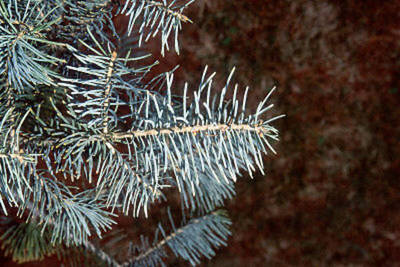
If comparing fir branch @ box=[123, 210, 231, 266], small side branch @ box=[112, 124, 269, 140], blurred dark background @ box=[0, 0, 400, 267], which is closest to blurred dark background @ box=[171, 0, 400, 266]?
blurred dark background @ box=[0, 0, 400, 267]

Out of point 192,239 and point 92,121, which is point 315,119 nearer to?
point 192,239

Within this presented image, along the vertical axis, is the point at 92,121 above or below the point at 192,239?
above

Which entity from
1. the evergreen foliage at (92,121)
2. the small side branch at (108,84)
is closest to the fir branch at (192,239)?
the evergreen foliage at (92,121)

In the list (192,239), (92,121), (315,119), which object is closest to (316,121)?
(315,119)

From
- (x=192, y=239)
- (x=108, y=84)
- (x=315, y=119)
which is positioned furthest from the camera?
(x=315, y=119)

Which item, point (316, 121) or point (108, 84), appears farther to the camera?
point (316, 121)

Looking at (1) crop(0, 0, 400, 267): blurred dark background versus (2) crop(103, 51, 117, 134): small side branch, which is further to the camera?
(1) crop(0, 0, 400, 267): blurred dark background

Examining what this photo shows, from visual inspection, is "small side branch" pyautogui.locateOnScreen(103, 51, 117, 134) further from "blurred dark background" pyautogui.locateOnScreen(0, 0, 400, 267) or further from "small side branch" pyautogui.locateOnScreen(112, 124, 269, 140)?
"blurred dark background" pyautogui.locateOnScreen(0, 0, 400, 267)

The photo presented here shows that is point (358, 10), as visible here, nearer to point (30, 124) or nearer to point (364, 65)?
point (364, 65)

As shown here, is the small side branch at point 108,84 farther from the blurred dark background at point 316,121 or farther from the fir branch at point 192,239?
the blurred dark background at point 316,121
